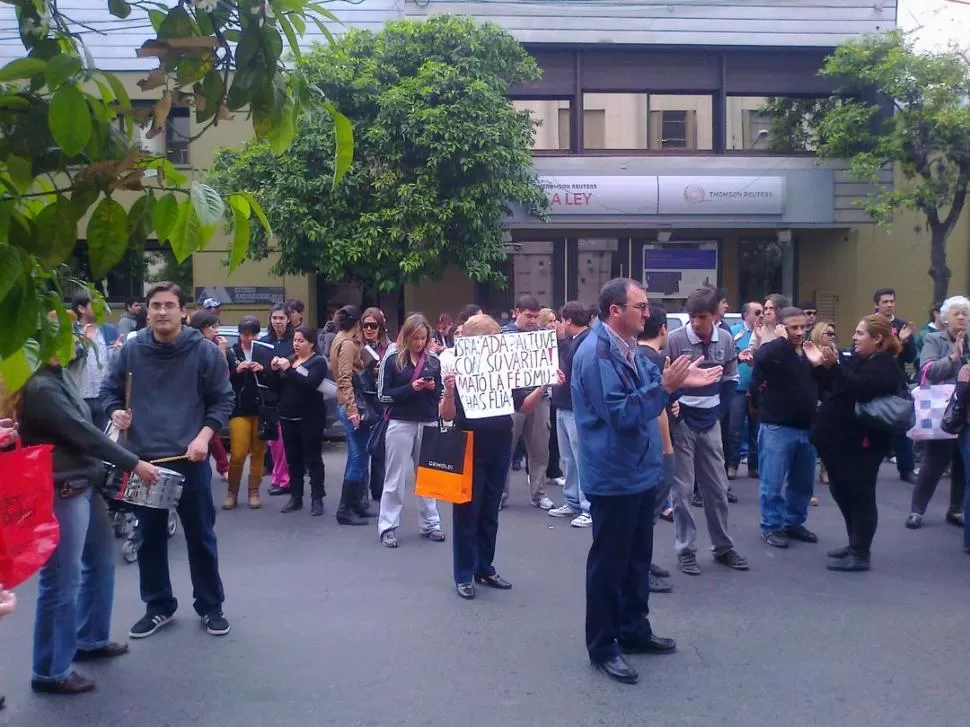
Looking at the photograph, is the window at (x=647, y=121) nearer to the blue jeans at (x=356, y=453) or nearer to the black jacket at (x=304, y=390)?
the black jacket at (x=304, y=390)

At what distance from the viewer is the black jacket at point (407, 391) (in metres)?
8.06

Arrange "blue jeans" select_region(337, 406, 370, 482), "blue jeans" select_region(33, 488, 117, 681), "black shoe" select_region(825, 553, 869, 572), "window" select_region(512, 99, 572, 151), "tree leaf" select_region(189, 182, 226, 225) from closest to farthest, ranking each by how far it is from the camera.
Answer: "tree leaf" select_region(189, 182, 226, 225), "blue jeans" select_region(33, 488, 117, 681), "black shoe" select_region(825, 553, 869, 572), "blue jeans" select_region(337, 406, 370, 482), "window" select_region(512, 99, 572, 151)

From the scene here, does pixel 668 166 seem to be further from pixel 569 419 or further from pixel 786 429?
pixel 786 429

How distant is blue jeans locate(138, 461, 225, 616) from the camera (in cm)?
568

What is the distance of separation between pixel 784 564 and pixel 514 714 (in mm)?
3409

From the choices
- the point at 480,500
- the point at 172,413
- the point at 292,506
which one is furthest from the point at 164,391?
the point at 292,506

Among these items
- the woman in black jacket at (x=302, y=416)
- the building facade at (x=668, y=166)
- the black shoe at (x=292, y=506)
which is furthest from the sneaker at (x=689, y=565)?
the building facade at (x=668, y=166)

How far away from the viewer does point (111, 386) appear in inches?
224

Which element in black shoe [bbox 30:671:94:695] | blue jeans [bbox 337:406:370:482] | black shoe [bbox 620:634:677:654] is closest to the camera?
black shoe [bbox 30:671:94:695]

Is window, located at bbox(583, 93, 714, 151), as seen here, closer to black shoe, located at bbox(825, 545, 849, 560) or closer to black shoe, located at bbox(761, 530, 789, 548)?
black shoe, located at bbox(761, 530, 789, 548)

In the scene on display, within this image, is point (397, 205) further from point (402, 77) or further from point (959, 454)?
point (959, 454)

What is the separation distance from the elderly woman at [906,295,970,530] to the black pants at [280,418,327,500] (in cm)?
525

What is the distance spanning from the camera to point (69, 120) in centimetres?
229

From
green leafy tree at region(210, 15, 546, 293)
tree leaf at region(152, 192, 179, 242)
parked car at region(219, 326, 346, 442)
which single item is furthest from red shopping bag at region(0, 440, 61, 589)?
green leafy tree at region(210, 15, 546, 293)
